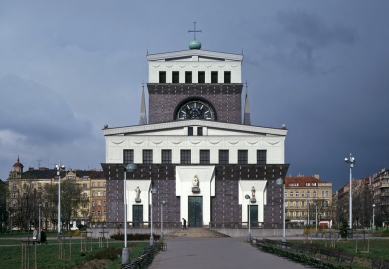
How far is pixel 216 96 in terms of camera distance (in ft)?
281

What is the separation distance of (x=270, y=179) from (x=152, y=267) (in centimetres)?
4809

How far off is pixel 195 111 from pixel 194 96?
1980 millimetres

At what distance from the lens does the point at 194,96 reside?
85.7 m

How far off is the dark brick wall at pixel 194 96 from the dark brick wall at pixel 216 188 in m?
9.37

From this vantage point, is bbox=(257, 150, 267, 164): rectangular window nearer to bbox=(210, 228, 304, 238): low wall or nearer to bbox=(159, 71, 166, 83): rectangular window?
bbox=(210, 228, 304, 238): low wall

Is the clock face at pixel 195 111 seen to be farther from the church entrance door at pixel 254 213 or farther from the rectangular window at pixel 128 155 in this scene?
the church entrance door at pixel 254 213

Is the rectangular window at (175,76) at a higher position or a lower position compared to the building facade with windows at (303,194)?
higher

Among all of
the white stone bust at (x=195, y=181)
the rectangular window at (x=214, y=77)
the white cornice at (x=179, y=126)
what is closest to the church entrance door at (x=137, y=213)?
the white stone bust at (x=195, y=181)

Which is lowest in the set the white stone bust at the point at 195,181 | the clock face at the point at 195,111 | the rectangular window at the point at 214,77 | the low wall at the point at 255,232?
the low wall at the point at 255,232

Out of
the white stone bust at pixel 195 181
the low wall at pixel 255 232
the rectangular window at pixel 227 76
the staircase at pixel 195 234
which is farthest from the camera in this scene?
the rectangular window at pixel 227 76

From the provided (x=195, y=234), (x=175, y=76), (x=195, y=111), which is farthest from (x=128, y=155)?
(x=195, y=234)

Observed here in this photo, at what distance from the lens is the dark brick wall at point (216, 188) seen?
7775 cm

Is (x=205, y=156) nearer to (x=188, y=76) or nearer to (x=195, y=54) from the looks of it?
Result: (x=188, y=76)

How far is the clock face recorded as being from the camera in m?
86.1
